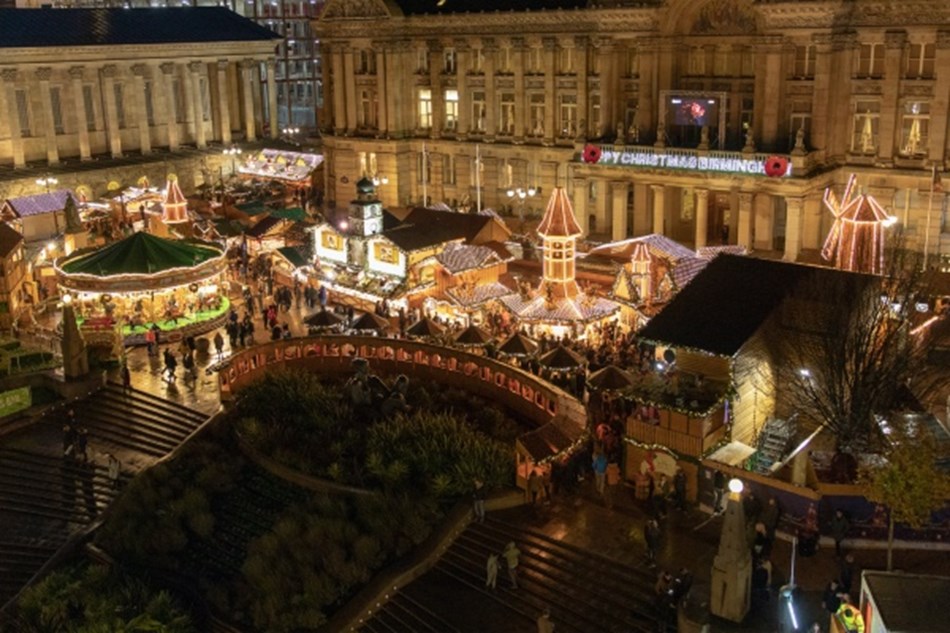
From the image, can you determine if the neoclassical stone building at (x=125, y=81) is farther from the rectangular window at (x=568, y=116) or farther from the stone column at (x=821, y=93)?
the stone column at (x=821, y=93)

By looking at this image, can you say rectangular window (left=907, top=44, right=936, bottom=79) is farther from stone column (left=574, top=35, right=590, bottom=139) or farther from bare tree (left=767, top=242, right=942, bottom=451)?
bare tree (left=767, top=242, right=942, bottom=451)

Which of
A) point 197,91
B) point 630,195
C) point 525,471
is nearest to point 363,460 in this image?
point 525,471

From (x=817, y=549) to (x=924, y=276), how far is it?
19.1 metres

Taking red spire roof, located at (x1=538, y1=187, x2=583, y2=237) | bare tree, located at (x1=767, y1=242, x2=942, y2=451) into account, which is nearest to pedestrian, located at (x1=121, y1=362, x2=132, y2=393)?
red spire roof, located at (x1=538, y1=187, x2=583, y2=237)

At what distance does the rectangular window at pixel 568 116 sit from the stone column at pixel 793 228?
17.3m

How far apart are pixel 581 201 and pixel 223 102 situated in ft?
146

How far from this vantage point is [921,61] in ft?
181

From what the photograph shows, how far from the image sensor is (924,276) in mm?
42000

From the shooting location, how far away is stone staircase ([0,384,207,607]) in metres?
33.7

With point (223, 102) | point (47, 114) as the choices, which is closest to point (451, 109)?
point (223, 102)

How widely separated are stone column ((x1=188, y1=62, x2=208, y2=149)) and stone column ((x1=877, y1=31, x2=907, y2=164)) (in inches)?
2433

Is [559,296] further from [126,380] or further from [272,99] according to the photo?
[272,99]

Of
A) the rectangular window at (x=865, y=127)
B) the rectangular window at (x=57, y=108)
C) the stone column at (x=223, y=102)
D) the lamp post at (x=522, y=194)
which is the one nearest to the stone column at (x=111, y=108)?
the rectangular window at (x=57, y=108)

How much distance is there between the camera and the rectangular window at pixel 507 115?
2847 inches
